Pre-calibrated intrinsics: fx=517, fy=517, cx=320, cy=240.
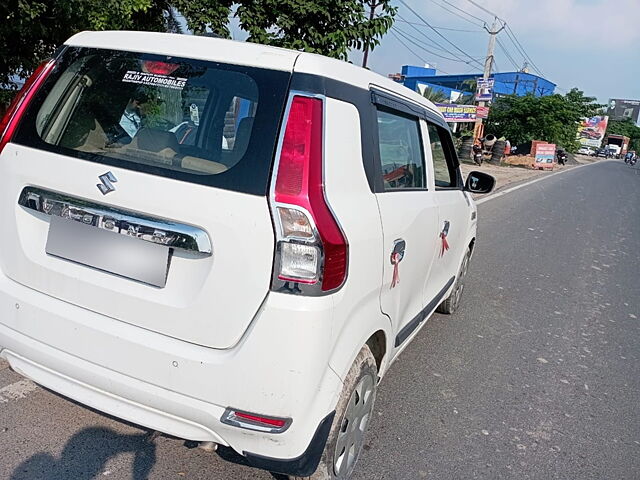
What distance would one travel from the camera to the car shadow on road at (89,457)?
2225 mm

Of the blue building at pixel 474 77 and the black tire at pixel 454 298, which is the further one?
the blue building at pixel 474 77

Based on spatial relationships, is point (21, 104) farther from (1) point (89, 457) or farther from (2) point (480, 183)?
(2) point (480, 183)

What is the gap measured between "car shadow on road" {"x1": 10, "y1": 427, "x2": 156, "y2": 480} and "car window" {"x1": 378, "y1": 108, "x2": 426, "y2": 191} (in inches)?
66.0

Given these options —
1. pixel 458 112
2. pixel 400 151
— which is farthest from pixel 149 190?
pixel 458 112

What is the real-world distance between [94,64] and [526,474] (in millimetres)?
2871

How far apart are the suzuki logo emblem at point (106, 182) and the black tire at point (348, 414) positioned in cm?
117

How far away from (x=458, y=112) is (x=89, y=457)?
82.5ft

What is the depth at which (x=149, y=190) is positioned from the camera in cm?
187

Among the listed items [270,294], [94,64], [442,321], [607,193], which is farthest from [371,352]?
[607,193]

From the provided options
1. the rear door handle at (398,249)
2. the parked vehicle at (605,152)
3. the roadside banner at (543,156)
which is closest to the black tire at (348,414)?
the rear door handle at (398,249)

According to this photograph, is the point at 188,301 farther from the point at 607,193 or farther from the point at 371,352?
the point at 607,193

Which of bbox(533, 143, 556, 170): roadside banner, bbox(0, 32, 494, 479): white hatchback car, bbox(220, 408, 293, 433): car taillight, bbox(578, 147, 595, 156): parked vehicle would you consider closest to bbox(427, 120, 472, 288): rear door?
bbox(0, 32, 494, 479): white hatchback car

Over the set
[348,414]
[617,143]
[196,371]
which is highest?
[196,371]

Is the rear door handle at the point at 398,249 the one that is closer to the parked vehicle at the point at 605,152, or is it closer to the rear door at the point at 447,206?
the rear door at the point at 447,206
